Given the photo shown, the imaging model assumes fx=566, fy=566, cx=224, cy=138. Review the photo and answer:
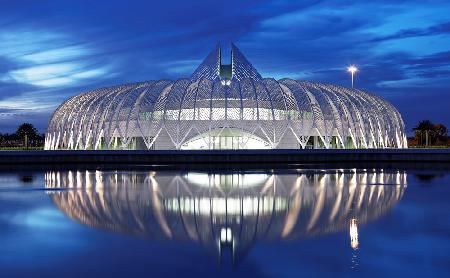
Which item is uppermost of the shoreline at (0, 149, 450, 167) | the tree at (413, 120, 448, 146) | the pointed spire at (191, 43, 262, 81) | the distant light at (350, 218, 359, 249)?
the pointed spire at (191, 43, 262, 81)

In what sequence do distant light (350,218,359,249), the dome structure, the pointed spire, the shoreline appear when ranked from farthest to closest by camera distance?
the pointed spire < the dome structure < the shoreline < distant light (350,218,359,249)

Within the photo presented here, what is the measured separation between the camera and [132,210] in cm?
1633

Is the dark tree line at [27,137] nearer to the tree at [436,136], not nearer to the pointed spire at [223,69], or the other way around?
the pointed spire at [223,69]

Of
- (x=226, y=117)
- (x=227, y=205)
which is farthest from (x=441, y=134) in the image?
(x=227, y=205)

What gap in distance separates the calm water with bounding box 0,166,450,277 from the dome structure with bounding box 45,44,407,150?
1012 inches

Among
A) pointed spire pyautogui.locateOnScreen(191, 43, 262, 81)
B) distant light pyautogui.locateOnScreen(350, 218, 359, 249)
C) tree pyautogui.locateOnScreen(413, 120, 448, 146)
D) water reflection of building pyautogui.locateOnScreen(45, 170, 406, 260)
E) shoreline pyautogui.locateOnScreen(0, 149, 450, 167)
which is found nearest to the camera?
distant light pyautogui.locateOnScreen(350, 218, 359, 249)

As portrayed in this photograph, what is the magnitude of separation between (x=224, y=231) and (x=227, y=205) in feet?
14.6

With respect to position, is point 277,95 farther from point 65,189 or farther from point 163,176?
point 65,189

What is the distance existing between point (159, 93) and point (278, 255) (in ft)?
138

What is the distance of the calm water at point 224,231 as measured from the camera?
32.3 feet

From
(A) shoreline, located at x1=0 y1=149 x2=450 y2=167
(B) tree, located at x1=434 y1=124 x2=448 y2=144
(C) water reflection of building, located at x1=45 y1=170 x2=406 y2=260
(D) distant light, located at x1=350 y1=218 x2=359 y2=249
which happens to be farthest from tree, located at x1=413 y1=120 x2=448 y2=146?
(D) distant light, located at x1=350 y1=218 x2=359 y2=249

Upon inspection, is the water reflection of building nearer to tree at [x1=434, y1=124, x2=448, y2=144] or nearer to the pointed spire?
the pointed spire

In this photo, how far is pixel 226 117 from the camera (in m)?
48.3

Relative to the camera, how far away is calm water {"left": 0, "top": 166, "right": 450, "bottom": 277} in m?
9.85
